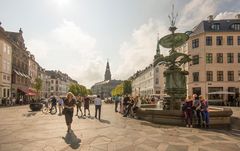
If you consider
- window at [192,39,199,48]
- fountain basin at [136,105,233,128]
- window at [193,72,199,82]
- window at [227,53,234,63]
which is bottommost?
fountain basin at [136,105,233,128]

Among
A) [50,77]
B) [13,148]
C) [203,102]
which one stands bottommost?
[13,148]

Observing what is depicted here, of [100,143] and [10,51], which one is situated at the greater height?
[10,51]

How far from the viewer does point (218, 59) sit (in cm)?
4650

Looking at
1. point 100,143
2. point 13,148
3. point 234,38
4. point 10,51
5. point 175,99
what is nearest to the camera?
point 13,148

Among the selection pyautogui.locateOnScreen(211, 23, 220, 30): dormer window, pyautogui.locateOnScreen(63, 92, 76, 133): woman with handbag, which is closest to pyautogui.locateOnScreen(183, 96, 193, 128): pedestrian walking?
pyautogui.locateOnScreen(63, 92, 76, 133): woman with handbag

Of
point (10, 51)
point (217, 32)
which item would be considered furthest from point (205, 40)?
point (10, 51)

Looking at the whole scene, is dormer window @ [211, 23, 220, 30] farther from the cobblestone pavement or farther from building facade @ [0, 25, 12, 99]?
the cobblestone pavement

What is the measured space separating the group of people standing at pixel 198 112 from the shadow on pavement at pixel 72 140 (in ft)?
20.4

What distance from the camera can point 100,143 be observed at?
9.08 metres

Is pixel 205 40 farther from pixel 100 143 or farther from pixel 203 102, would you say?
pixel 100 143

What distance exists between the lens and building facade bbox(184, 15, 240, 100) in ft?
151

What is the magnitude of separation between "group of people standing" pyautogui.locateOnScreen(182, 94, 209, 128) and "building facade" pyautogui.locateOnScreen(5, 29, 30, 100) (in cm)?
4471

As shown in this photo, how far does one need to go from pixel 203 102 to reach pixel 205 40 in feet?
117

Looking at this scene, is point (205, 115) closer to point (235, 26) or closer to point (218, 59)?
point (218, 59)
